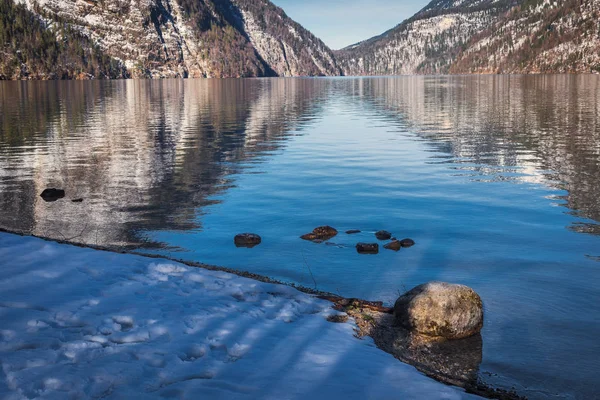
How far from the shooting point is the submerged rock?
14531 mm

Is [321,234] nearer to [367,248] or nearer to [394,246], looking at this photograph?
[367,248]

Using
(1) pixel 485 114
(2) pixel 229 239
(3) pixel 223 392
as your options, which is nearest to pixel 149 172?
(2) pixel 229 239

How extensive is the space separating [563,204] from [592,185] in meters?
3.15

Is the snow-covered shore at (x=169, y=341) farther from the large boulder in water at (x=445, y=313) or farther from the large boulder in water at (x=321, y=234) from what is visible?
the large boulder in water at (x=321, y=234)

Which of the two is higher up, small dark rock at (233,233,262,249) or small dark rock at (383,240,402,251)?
small dark rock at (233,233,262,249)

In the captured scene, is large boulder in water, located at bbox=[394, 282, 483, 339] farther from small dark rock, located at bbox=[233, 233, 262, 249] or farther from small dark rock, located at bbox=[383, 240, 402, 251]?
small dark rock, located at bbox=[233, 233, 262, 249]

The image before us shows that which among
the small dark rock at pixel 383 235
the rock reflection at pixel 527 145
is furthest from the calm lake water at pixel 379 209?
the small dark rock at pixel 383 235

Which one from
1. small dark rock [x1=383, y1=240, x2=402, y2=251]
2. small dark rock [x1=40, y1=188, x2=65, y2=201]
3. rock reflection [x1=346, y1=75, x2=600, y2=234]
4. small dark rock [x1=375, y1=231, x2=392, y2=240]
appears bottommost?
small dark rock [x1=383, y1=240, x2=402, y2=251]

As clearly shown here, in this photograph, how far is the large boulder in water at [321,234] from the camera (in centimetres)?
1455

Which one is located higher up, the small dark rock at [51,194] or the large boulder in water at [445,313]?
the small dark rock at [51,194]

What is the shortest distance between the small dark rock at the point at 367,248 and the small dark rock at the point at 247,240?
116 inches

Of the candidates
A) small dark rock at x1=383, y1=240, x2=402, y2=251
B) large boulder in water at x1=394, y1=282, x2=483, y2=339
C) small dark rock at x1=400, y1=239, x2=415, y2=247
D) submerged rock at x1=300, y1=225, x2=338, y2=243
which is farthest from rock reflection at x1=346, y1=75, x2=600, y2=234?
large boulder in water at x1=394, y1=282, x2=483, y2=339

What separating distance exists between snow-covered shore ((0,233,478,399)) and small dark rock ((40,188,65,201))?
9.13m

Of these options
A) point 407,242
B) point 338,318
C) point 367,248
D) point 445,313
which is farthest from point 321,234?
point 445,313
